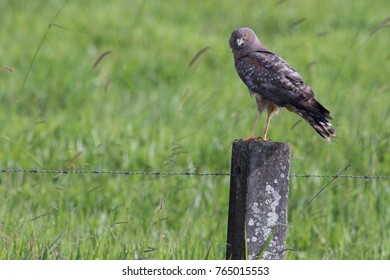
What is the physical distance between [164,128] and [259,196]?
4.25 metres

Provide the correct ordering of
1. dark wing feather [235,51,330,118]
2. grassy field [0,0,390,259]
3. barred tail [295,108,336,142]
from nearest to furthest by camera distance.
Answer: barred tail [295,108,336,142] → dark wing feather [235,51,330,118] → grassy field [0,0,390,259]

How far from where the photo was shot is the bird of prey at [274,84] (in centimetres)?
421

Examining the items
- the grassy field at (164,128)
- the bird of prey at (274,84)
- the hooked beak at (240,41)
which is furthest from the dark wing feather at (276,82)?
the grassy field at (164,128)

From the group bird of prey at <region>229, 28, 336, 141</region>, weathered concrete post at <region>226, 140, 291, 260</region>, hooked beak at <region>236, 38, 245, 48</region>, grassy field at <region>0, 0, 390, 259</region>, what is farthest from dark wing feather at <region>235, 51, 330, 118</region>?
grassy field at <region>0, 0, 390, 259</region>

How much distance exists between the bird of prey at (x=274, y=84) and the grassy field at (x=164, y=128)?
0.80 metres

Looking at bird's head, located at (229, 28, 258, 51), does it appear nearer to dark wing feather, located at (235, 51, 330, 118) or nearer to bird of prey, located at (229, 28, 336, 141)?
bird of prey, located at (229, 28, 336, 141)

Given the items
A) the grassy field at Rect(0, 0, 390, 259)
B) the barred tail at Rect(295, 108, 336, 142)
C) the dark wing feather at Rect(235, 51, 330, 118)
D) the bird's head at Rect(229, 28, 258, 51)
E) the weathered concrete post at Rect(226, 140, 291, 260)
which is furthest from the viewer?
the grassy field at Rect(0, 0, 390, 259)

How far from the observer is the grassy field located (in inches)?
213

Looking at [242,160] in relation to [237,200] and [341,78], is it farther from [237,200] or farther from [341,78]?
[341,78]

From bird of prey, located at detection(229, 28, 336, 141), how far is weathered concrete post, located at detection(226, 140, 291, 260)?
1.17ft

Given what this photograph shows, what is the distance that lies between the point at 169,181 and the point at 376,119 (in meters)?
3.19

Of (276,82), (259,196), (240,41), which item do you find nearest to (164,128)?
(240,41)

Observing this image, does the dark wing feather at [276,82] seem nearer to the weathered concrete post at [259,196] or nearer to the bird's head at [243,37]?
the bird's head at [243,37]

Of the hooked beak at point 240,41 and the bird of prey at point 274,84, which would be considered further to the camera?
the hooked beak at point 240,41
